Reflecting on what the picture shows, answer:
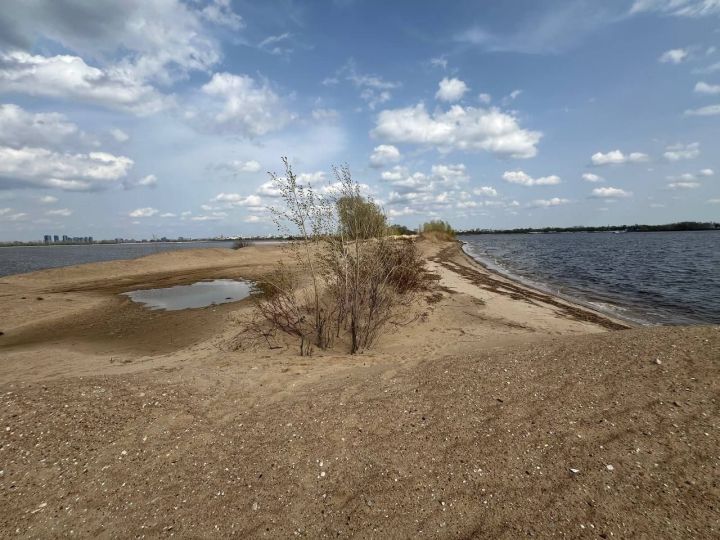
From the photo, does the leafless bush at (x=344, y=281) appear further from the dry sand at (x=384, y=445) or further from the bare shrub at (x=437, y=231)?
the bare shrub at (x=437, y=231)

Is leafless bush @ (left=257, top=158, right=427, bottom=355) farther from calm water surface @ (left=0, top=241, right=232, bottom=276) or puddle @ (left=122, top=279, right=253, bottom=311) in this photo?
calm water surface @ (left=0, top=241, right=232, bottom=276)

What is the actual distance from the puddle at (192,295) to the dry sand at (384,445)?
307 inches

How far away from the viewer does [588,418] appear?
4324 mm

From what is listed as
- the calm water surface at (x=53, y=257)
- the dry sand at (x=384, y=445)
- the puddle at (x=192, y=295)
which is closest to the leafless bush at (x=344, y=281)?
the dry sand at (x=384, y=445)

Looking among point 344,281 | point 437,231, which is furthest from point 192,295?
point 437,231

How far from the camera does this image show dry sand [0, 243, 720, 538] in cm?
325

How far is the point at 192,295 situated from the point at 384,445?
15937 millimetres

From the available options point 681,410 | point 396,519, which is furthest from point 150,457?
point 681,410

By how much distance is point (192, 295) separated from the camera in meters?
17.6

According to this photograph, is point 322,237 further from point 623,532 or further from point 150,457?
point 623,532

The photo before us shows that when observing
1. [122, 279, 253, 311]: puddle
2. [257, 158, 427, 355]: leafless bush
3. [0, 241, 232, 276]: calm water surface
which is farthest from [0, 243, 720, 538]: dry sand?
[0, 241, 232, 276]: calm water surface

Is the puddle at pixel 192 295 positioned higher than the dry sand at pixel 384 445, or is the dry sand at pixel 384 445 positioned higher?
the dry sand at pixel 384 445

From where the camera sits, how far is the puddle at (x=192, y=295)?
1535 centimetres

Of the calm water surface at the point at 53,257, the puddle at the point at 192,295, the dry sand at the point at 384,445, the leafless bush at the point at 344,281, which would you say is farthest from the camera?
the calm water surface at the point at 53,257
